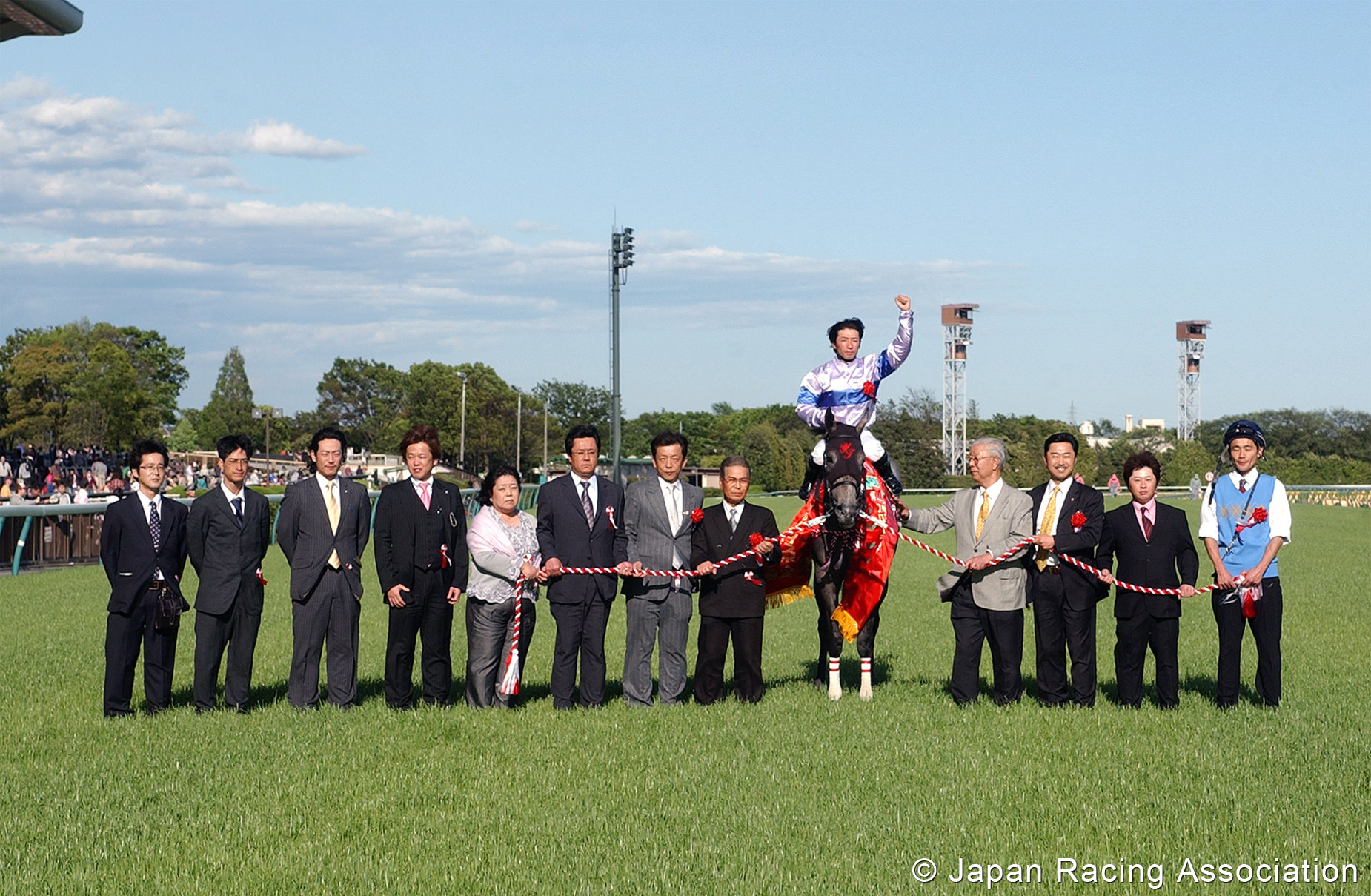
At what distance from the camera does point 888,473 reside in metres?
9.69

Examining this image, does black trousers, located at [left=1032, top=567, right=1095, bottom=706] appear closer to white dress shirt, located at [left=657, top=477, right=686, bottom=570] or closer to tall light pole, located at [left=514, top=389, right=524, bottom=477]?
white dress shirt, located at [left=657, top=477, right=686, bottom=570]

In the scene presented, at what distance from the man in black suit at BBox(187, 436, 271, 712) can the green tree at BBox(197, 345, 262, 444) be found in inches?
4003

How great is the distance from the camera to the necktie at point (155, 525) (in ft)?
28.5

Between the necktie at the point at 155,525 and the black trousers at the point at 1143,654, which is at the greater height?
the necktie at the point at 155,525

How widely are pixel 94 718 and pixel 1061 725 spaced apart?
261 inches

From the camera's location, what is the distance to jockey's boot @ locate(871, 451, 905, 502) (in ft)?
31.5

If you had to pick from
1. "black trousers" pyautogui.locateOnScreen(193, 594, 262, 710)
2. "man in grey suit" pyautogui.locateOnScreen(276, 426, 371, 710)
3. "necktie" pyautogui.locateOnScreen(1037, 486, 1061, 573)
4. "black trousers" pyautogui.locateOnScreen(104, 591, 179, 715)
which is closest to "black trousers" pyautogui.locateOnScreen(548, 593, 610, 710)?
"man in grey suit" pyautogui.locateOnScreen(276, 426, 371, 710)

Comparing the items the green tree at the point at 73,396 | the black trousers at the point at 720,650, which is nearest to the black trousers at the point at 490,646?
the black trousers at the point at 720,650

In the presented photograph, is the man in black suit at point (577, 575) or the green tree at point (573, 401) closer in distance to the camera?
the man in black suit at point (577, 575)

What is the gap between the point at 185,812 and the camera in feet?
20.2

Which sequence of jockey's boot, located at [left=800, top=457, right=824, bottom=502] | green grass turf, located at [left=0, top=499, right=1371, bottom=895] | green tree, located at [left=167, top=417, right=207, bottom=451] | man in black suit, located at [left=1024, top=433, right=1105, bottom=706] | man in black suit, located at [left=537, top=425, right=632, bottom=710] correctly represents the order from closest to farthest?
green grass turf, located at [left=0, top=499, right=1371, bottom=895]
man in black suit, located at [left=1024, top=433, right=1105, bottom=706]
man in black suit, located at [left=537, top=425, right=632, bottom=710]
jockey's boot, located at [left=800, top=457, right=824, bottom=502]
green tree, located at [left=167, top=417, right=207, bottom=451]

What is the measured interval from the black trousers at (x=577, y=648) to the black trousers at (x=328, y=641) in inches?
57.7

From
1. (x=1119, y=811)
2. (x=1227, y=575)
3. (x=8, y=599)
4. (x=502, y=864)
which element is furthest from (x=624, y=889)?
(x=8, y=599)

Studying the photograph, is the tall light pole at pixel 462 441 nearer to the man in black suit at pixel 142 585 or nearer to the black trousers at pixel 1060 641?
the man in black suit at pixel 142 585
